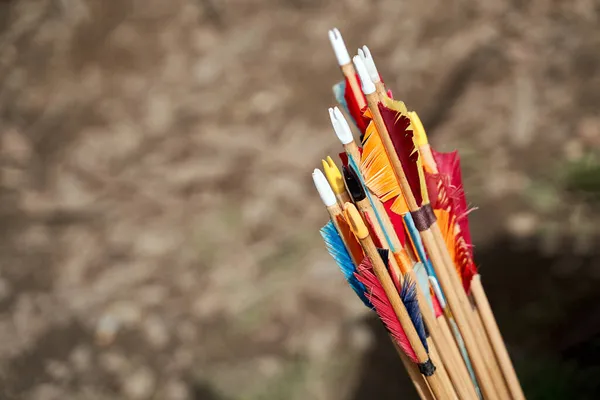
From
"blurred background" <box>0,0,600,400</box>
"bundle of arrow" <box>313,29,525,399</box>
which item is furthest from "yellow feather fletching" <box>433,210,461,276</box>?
"blurred background" <box>0,0,600,400</box>

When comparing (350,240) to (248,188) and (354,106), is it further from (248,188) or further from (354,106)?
(248,188)

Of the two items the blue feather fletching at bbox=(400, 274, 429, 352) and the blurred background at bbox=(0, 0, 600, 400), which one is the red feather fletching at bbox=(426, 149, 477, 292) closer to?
the blue feather fletching at bbox=(400, 274, 429, 352)

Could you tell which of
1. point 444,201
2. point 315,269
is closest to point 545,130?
point 315,269

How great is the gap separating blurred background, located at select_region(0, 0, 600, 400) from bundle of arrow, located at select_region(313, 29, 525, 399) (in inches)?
12.6

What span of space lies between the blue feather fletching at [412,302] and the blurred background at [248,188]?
0.38 meters

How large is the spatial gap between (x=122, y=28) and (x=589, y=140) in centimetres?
103

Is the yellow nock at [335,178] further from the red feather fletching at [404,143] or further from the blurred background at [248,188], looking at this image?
the blurred background at [248,188]

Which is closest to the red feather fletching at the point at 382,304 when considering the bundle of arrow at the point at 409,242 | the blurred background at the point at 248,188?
the bundle of arrow at the point at 409,242

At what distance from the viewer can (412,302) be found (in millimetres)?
361

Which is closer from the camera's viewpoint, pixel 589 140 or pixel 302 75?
pixel 589 140

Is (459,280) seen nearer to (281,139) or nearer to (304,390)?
(304,390)

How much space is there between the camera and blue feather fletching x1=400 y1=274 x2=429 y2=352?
0.36 m

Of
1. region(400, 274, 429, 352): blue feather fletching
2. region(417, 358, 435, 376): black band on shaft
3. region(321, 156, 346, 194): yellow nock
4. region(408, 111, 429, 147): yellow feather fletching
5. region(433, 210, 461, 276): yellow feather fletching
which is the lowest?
region(417, 358, 435, 376): black band on shaft

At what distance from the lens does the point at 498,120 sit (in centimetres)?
108
